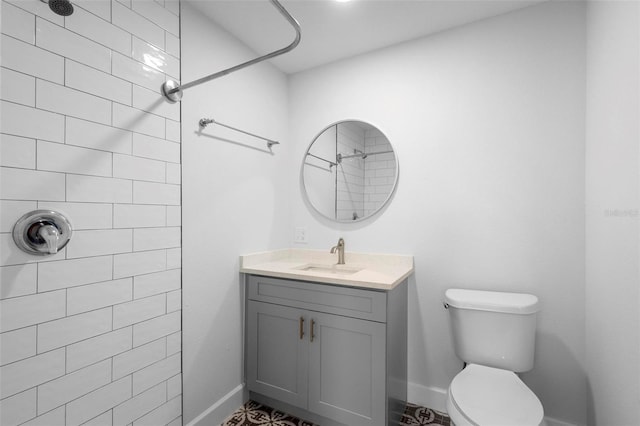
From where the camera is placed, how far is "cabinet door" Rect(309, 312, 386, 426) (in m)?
1.52

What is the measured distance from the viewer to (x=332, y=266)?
2.09 metres

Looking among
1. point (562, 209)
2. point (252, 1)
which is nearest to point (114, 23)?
point (252, 1)

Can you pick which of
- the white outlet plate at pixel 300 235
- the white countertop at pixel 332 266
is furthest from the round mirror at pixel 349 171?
the white countertop at pixel 332 266

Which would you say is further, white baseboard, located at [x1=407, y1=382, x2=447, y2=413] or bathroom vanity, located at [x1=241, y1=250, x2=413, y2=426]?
white baseboard, located at [x1=407, y1=382, x2=447, y2=413]

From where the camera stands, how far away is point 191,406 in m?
1.57

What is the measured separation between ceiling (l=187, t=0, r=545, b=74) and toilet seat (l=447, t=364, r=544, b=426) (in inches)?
76.9

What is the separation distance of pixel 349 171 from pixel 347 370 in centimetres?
129

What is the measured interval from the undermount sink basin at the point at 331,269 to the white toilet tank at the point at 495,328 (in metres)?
0.63

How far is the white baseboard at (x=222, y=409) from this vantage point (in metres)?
1.62

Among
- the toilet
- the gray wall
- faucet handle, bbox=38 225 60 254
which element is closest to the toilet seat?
the toilet

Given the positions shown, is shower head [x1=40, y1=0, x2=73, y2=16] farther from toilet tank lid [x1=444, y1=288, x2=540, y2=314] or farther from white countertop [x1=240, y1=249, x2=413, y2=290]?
toilet tank lid [x1=444, y1=288, x2=540, y2=314]

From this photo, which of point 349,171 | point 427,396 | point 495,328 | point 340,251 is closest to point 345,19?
point 349,171

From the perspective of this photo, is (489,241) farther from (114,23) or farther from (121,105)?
(114,23)

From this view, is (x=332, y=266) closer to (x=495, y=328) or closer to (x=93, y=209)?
(x=495, y=328)
